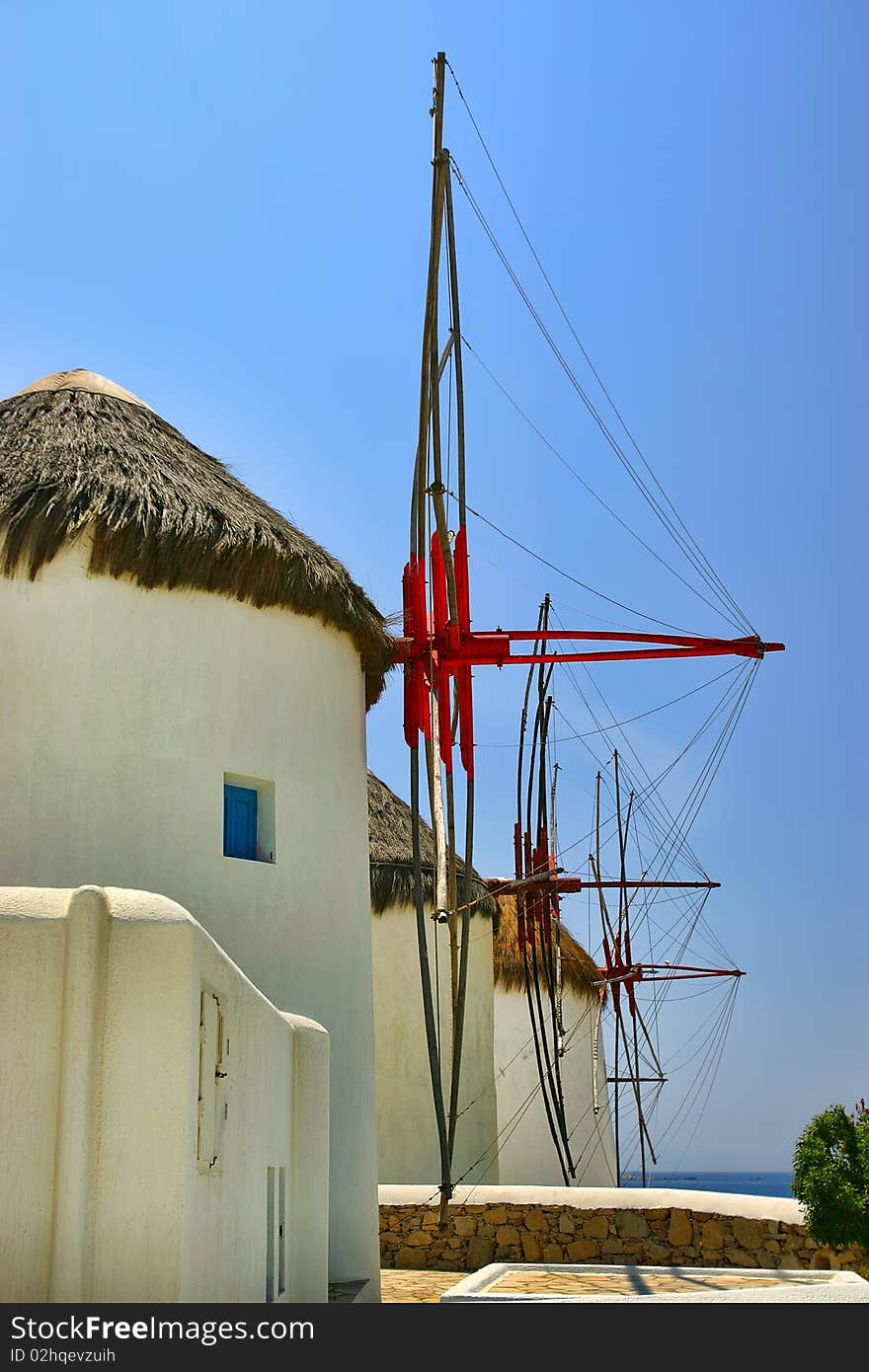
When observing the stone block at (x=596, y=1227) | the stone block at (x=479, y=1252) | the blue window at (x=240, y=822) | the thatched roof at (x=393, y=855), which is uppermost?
the thatched roof at (x=393, y=855)

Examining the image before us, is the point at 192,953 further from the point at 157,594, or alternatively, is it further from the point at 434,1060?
the point at 434,1060

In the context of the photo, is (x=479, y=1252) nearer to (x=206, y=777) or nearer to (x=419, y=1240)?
(x=419, y=1240)

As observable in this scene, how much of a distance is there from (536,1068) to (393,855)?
8.49 meters

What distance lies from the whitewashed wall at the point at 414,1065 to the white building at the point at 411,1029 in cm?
A: 1

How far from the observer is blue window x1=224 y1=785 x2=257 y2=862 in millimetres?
10953

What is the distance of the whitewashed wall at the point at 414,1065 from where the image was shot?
16.8 metres

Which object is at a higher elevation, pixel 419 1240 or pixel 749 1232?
pixel 749 1232

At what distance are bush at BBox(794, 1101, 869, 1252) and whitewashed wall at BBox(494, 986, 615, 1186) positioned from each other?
13509mm

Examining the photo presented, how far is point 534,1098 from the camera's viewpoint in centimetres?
2456

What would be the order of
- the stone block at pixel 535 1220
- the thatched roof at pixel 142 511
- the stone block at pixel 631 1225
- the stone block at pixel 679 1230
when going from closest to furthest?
1. the thatched roof at pixel 142 511
2. the stone block at pixel 679 1230
3. the stone block at pixel 631 1225
4. the stone block at pixel 535 1220

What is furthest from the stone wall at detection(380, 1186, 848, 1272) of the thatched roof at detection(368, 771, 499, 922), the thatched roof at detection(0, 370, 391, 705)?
the thatched roof at detection(0, 370, 391, 705)

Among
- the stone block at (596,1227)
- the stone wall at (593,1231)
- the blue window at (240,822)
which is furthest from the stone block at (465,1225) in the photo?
the blue window at (240,822)

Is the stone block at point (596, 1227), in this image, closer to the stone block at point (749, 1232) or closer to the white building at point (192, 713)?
the stone block at point (749, 1232)

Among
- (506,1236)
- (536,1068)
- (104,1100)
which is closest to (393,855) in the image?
(506,1236)
